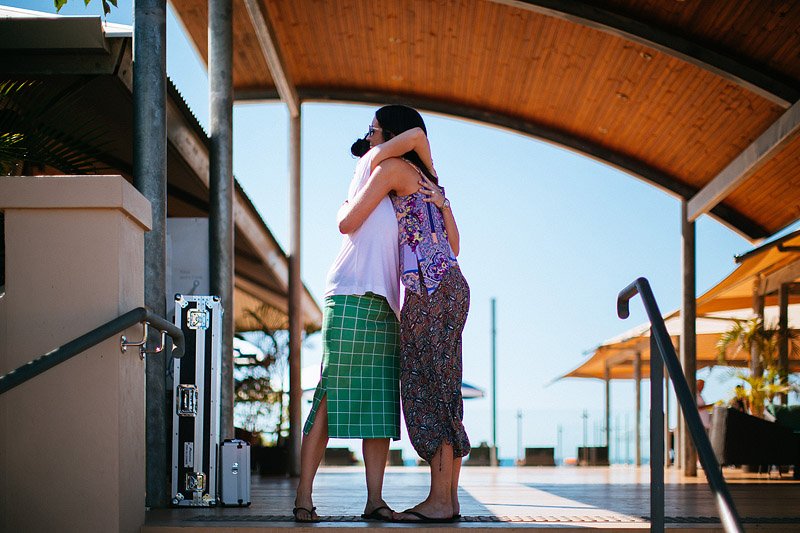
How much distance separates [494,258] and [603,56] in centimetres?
2393

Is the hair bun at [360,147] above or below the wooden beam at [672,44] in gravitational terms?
below

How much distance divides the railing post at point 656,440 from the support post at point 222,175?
3869mm

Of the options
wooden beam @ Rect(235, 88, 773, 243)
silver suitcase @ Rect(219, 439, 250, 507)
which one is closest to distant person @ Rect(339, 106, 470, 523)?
silver suitcase @ Rect(219, 439, 250, 507)

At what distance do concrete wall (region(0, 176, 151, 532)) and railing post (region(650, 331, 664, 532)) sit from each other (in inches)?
70.3

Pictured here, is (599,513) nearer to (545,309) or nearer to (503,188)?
(545,309)

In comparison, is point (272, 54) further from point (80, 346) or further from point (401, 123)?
point (80, 346)

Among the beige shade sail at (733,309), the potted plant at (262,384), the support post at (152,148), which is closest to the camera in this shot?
the support post at (152,148)

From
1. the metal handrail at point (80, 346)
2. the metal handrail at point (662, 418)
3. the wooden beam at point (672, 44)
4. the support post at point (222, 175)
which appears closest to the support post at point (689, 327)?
the wooden beam at point (672, 44)

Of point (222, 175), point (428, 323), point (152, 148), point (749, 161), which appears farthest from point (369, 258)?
point (749, 161)

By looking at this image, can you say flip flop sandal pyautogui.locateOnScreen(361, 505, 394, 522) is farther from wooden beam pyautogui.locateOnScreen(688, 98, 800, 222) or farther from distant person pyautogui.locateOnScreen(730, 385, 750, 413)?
distant person pyautogui.locateOnScreen(730, 385, 750, 413)

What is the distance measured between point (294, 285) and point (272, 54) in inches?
112

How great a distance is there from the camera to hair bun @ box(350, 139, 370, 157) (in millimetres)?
4352

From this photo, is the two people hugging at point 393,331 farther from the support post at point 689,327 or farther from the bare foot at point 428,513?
the support post at point 689,327

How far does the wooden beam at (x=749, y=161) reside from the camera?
25.7 feet
